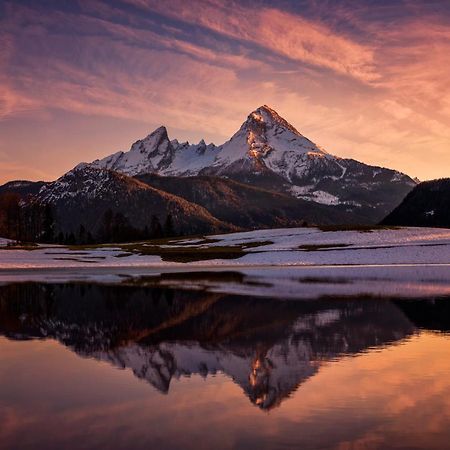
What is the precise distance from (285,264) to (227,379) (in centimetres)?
5875

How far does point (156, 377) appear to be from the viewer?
16.6m

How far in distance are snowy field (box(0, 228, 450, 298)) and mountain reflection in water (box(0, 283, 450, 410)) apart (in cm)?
678

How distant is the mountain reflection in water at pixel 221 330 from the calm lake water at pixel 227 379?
0.08 m

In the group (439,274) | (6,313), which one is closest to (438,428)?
(6,313)

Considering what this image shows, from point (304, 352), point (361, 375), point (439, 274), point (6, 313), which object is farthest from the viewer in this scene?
point (439, 274)

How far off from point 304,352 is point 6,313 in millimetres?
18221

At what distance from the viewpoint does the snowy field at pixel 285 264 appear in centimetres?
4566

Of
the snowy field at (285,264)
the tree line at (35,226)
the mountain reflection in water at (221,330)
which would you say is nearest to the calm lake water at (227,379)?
the mountain reflection in water at (221,330)

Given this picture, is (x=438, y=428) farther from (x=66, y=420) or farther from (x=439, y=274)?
(x=439, y=274)

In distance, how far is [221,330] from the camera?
2442 centimetres

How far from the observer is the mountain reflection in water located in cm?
1736

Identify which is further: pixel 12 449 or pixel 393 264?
pixel 393 264

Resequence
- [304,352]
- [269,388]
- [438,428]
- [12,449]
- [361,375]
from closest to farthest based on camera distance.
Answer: [12,449] → [438,428] → [269,388] → [361,375] → [304,352]

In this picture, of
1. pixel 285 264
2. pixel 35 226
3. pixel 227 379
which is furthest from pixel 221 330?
pixel 35 226
